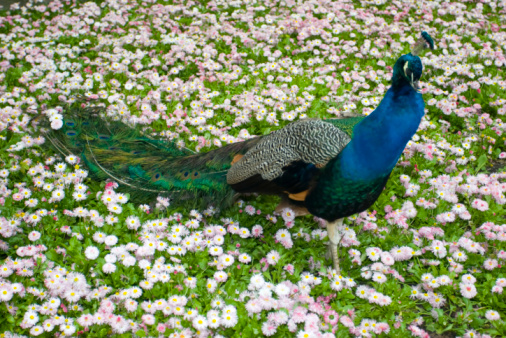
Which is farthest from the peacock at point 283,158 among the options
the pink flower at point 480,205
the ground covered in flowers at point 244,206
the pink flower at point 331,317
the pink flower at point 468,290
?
the pink flower at point 480,205

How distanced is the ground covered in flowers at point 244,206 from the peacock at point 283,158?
146mm

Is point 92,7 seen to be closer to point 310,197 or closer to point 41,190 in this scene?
point 41,190

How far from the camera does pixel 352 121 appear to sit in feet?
9.35

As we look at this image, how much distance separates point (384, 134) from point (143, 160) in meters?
1.74

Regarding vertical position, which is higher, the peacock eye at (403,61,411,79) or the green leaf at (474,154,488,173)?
the peacock eye at (403,61,411,79)

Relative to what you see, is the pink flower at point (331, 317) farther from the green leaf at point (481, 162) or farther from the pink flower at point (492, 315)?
the green leaf at point (481, 162)

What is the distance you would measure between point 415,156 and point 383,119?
167 centimetres

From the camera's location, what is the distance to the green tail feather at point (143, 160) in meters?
3.17

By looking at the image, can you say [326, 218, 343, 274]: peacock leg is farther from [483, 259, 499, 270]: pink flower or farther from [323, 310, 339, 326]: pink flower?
[483, 259, 499, 270]: pink flower

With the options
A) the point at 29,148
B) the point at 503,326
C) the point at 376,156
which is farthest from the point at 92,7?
the point at 503,326

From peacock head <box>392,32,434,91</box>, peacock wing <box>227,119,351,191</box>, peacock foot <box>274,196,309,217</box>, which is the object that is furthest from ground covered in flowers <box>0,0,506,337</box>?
peacock head <box>392,32,434,91</box>

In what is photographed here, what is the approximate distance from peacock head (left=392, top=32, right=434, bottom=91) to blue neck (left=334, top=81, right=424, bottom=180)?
0.03 metres

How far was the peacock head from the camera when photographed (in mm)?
2332

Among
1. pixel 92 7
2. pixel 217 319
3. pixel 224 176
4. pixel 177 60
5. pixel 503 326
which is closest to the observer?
pixel 217 319
